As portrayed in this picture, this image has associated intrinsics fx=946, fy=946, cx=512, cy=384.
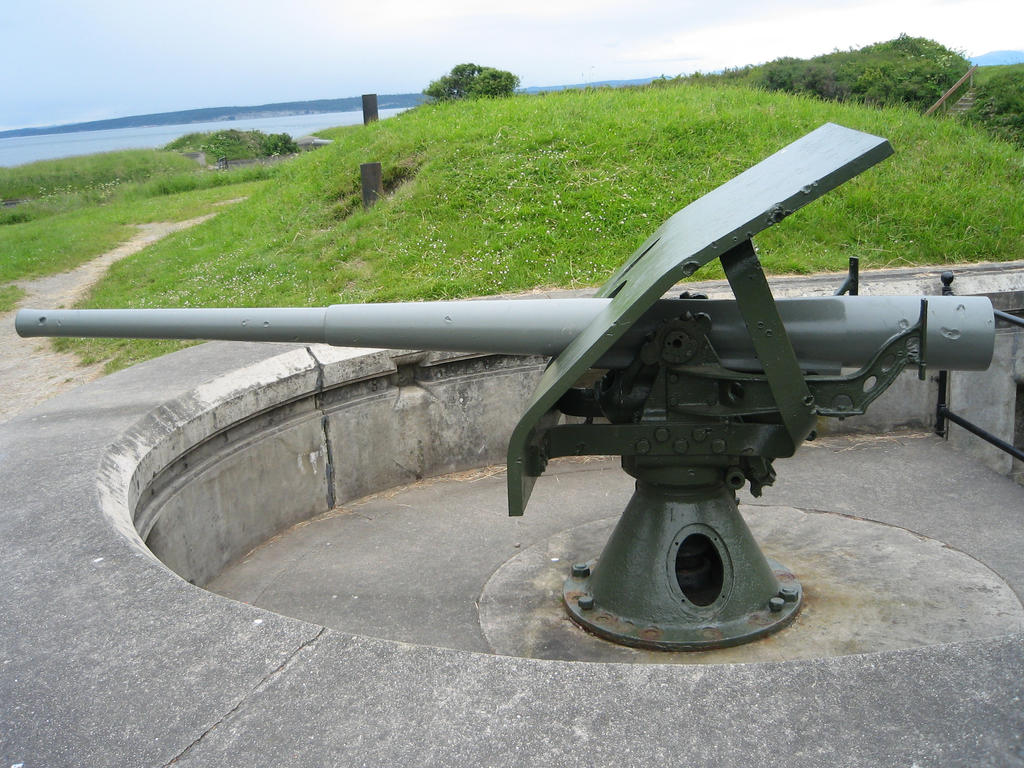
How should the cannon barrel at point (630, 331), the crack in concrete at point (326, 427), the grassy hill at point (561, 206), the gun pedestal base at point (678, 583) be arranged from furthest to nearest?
the grassy hill at point (561, 206), the crack in concrete at point (326, 427), the gun pedestal base at point (678, 583), the cannon barrel at point (630, 331)

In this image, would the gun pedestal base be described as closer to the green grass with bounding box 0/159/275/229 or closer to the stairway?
the green grass with bounding box 0/159/275/229

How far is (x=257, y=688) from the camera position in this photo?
6.51ft

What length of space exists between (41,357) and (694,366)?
21.5 feet

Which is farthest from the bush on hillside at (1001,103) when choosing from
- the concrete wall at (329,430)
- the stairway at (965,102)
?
the concrete wall at (329,430)

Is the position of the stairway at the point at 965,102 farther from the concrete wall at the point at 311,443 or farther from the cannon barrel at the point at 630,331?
the cannon barrel at the point at 630,331

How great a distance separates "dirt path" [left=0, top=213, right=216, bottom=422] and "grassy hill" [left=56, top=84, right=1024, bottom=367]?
11.9 inches

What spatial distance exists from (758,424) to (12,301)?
30.7 ft

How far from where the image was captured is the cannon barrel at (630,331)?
281 cm

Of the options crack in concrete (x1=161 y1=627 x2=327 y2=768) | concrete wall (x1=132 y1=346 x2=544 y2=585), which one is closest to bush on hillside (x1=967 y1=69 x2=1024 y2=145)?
concrete wall (x1=132 y1=346 x2=544 y2=585)

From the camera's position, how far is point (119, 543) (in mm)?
2756

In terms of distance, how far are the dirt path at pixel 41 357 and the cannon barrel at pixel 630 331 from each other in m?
3.64

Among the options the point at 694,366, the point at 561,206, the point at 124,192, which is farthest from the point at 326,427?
the point at 124,192

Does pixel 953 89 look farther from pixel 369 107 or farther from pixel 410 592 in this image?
pixel 410 592

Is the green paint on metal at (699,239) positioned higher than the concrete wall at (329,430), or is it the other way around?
the green paint on metal at (699,239)
